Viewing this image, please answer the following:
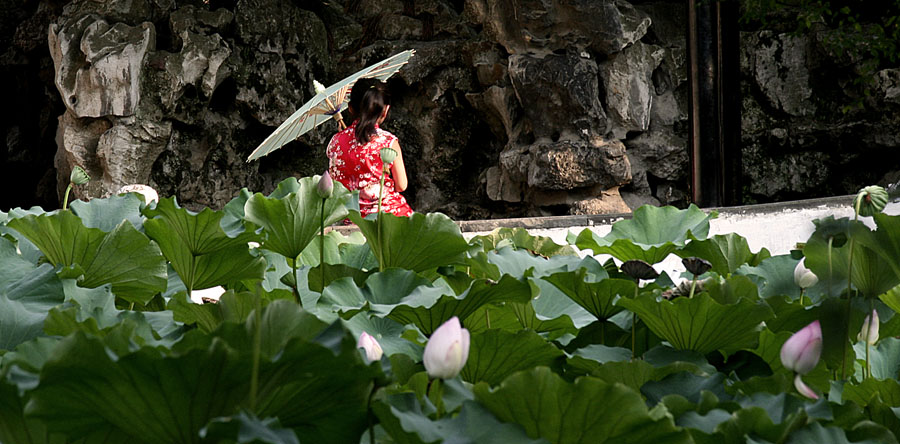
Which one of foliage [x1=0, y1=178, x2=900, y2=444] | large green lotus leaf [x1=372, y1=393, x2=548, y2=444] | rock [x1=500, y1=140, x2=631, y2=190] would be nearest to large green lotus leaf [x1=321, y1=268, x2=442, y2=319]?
foliage [x1=0, y1=178, x2=900, y2=444]

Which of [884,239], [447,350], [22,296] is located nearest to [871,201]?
[884,239]

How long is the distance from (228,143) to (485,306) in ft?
17.9

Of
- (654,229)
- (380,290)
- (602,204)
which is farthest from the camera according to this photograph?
(602,204)

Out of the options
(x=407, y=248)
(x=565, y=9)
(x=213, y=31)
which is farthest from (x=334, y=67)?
(x=407, y=248)

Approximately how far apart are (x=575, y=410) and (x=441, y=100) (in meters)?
5.63

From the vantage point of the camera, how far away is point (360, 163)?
3223 mm

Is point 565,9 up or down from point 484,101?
up

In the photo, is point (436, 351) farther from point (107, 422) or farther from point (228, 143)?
point (228, 143)

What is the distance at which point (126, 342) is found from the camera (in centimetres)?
36

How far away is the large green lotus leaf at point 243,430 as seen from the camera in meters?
0.29

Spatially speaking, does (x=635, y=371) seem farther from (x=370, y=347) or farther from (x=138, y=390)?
(x=138, y=390)

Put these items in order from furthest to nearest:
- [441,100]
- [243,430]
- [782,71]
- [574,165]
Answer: [441,100], [782,71], [574,165], [243,430]

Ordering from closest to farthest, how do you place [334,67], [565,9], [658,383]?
1. [658,383]
2. [565,9]
3. [334,67]

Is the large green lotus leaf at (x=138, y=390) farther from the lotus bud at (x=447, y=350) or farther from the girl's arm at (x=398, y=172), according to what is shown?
the girl's arm at (x=398, y=172)
